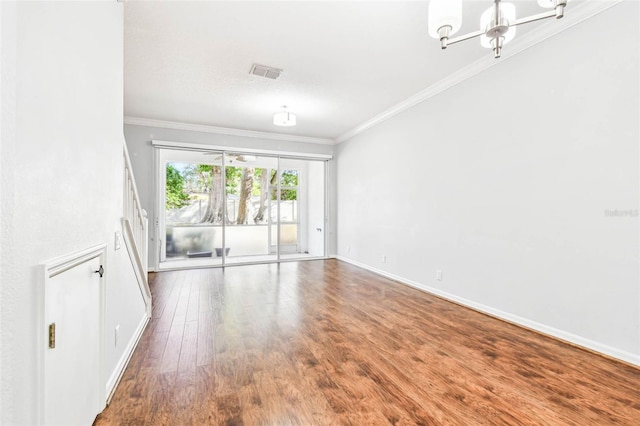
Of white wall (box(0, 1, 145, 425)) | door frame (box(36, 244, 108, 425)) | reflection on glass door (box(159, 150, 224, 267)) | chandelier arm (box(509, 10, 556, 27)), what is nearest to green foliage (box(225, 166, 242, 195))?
reflection on glass door (box(159, 150, 224, 267))

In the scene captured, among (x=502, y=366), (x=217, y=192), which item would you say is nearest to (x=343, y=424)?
(x=502, y=366)

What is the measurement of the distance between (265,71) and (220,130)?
108 inches

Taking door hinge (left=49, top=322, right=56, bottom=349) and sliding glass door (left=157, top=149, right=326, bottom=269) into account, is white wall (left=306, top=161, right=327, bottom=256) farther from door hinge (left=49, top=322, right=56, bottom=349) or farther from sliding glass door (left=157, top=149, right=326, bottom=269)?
door hinge (left=49, top=322, right=56, bottom=349)

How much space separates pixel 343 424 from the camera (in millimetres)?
1562

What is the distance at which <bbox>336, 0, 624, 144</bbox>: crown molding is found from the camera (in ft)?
7.81

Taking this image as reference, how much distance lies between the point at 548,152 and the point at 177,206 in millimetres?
6180

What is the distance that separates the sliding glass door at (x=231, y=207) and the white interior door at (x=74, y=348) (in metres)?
4.30

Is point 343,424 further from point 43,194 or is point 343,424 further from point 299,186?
point 299,186

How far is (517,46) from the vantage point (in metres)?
2.91

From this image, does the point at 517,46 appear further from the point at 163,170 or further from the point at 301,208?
the point at 163,170

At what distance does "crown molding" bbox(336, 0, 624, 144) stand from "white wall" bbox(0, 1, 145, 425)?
3.56m

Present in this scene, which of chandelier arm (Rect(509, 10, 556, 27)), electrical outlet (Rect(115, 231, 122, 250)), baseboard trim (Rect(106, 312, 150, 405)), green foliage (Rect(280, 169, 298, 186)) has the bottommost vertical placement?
baseboard trim (Rect(106, 312, 150, 405))

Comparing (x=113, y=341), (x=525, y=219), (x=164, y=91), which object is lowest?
(x=113, y=341)

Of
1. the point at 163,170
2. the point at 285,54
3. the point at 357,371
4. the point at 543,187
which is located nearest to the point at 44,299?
the point at 357,371
